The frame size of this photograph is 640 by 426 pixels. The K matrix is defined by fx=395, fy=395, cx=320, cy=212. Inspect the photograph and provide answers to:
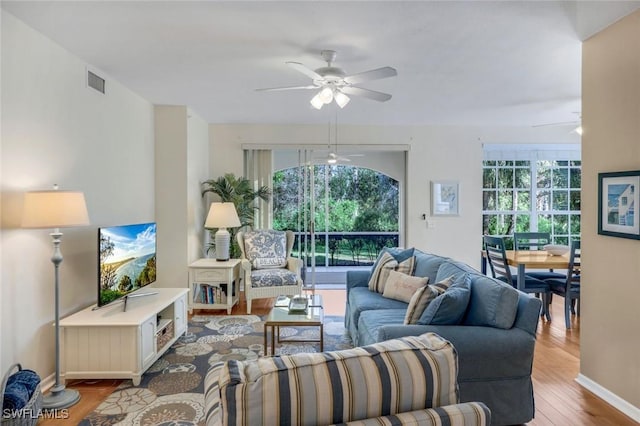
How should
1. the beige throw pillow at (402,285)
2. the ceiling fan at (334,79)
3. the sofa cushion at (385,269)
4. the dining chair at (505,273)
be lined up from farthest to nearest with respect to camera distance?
the dining chair at (505,273)
the sofa cushion at (385,269)
the beige throw pillow at (402,285)
the ceiling fan at (334,79)

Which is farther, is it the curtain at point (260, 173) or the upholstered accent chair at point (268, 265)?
the curtain at point (260, 173)

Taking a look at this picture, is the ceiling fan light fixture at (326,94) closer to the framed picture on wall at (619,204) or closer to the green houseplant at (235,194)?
the framed picture on wall at (619,204)

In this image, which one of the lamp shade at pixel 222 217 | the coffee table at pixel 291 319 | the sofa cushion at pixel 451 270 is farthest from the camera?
the lamp shade at pixel 222 217

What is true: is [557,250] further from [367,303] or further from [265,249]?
[265,249]

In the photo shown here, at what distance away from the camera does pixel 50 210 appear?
2561 mm

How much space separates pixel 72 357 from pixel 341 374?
280cm

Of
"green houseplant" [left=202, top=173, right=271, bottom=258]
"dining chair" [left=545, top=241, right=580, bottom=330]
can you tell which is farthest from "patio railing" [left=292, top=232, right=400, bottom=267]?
"dining chair" [left=545, top=241, right=580, bottom=330]

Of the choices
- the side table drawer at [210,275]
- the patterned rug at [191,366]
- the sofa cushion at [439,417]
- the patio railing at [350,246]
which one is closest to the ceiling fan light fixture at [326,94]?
the patterned rug at [191,366]

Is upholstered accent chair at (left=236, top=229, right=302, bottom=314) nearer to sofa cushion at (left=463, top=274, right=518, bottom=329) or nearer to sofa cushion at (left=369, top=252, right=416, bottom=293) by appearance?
sofa cushion at (left=369, top=252, right=416, bottom=293)

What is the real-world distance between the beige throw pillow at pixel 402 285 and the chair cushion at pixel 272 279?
152 cm

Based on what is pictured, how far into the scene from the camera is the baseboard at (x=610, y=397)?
252 centimetres

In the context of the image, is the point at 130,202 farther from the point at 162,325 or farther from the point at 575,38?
the point at 575,38

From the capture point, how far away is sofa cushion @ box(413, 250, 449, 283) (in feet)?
11.7

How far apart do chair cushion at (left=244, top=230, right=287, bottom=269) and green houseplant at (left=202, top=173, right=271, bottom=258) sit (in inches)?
12.0
